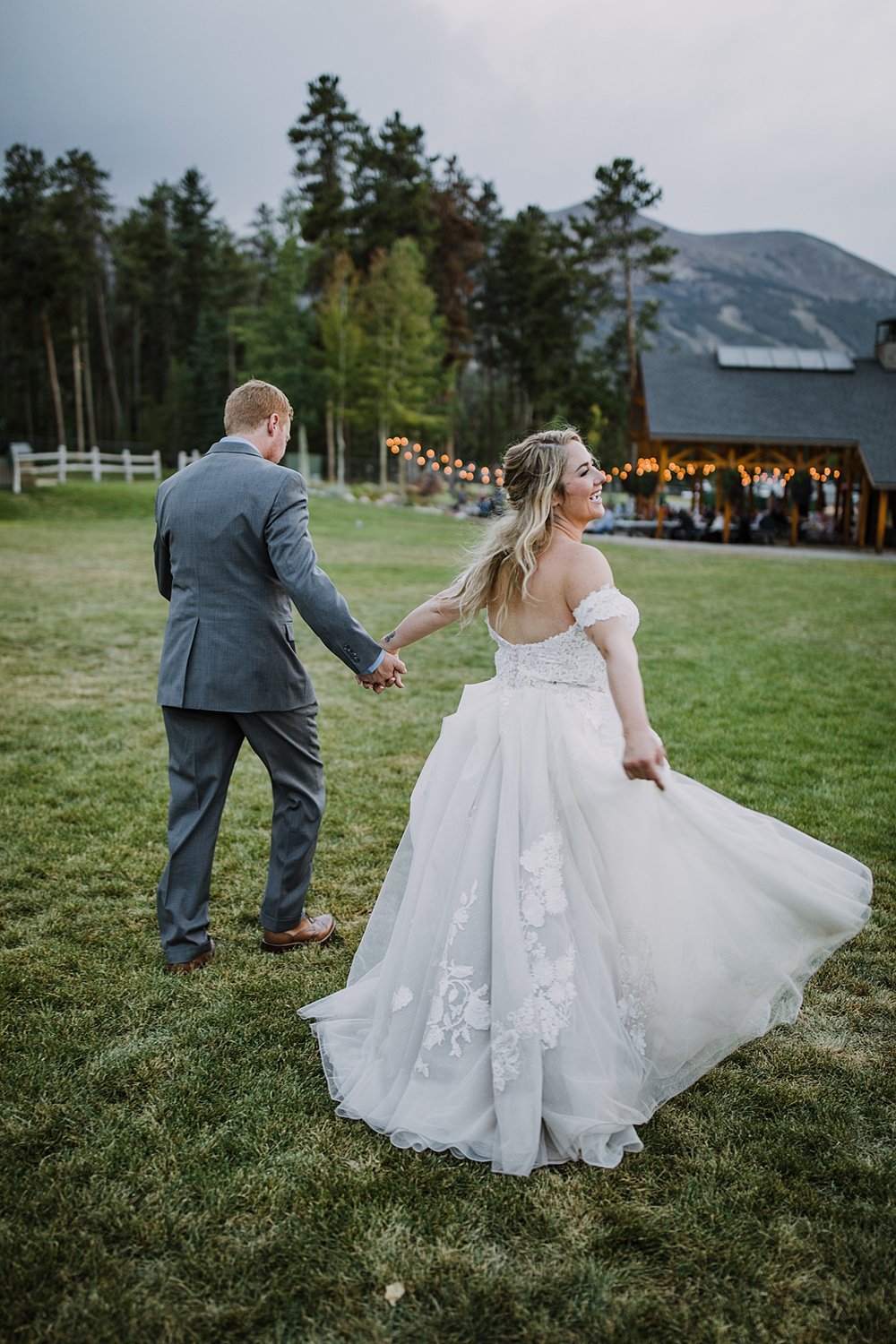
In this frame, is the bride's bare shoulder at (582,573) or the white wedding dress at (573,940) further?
the bride's bare shoulder at (582,573)

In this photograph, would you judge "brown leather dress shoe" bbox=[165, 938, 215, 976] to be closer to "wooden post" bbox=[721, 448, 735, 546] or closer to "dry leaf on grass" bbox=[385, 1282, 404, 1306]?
"dry leaf on grass" bbox=[385, 1282, 404, 1306]

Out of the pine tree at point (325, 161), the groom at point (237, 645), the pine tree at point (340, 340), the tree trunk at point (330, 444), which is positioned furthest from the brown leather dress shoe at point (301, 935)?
the pine tree at point (325, 161)

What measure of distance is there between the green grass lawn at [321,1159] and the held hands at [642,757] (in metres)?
1.05

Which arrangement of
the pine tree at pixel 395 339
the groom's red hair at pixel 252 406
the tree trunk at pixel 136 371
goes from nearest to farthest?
1. the groom's red hair at pixel 252 406
2. the pine tree at pixel 395 339
3. the tree trunk at pixel 136 371

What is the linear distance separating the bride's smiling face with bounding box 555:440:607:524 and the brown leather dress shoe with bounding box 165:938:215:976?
2.19 metres

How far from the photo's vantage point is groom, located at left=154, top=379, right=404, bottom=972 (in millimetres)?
3201

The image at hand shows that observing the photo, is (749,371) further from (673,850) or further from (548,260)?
(673,850)

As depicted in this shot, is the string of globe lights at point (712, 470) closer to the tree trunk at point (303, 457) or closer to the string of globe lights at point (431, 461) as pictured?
the string of globe lights at point (431, 461)

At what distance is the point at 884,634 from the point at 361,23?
245ft

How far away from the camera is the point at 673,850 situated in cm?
263

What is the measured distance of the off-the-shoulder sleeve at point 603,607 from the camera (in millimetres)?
2602

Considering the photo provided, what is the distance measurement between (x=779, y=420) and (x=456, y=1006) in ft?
98.4

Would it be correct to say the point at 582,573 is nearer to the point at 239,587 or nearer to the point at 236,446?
the point at 239,587

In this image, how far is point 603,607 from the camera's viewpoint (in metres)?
2.61
